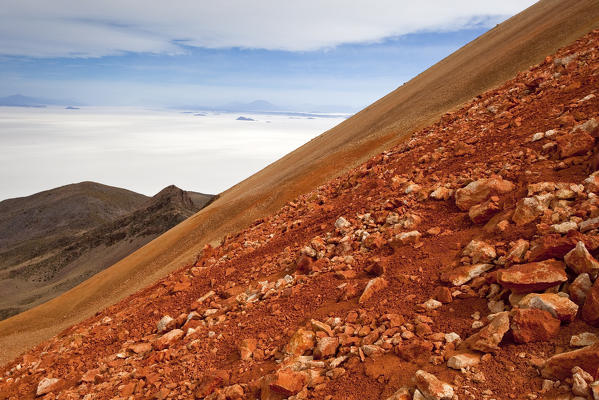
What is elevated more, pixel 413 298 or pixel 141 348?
pixel 413 298

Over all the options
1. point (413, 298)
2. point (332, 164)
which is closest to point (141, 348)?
point (413, 298)

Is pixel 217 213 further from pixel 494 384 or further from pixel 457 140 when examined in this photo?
pixel 494 384

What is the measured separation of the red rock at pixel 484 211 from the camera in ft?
25.4

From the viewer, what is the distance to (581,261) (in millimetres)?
5121

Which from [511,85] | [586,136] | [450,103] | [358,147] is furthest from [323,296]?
[450,103]

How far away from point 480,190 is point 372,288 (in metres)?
3.51

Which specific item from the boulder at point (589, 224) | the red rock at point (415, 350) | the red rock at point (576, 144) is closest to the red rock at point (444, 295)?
the red rock at point (415, 350)

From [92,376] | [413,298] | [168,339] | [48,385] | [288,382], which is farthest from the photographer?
[48,385]

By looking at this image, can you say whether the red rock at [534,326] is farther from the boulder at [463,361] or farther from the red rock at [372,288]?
the red rock at [372,288]

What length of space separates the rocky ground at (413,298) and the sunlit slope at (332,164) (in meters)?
13.2

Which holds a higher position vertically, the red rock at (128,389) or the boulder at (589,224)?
the boulder at (589,224)

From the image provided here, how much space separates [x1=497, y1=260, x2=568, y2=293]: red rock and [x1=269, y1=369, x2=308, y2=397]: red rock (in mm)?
3196

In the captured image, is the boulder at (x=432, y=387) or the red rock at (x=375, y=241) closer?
the boulder at (x=432, y=387)

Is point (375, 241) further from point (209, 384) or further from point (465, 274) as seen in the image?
point (209, 384)
